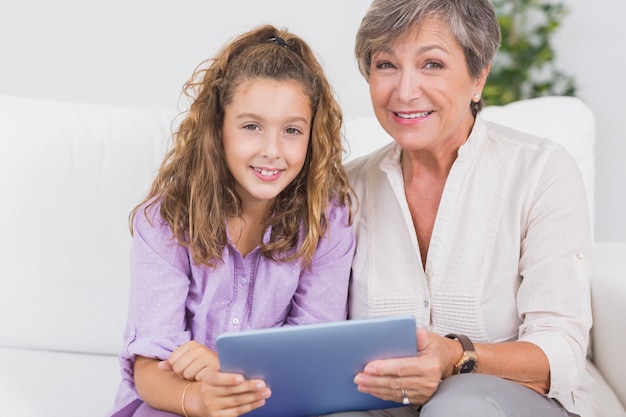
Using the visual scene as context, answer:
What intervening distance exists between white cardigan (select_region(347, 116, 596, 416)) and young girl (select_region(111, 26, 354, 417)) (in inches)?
3.7

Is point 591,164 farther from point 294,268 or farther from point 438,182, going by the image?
point 294,268

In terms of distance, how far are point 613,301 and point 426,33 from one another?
744 millimetres

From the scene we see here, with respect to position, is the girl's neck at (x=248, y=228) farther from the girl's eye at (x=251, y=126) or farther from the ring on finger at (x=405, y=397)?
the ring on finger at (x=405, y=397)

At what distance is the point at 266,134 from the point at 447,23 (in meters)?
0.41

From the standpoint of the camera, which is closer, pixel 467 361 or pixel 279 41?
pixel 467 361

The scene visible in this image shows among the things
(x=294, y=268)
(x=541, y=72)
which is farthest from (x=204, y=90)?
(x=541, y=72)

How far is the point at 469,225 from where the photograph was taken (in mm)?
1728

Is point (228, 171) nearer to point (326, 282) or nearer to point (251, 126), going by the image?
point (251, 126)

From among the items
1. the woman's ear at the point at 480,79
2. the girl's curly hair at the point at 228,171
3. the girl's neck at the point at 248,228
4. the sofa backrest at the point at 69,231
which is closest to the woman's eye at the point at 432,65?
the woman's ear at the point at 480,79

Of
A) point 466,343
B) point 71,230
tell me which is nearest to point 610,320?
point 466,343

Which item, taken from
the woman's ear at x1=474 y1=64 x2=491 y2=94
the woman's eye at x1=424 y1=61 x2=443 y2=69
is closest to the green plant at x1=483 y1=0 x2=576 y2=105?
the woman's ear at x1=474 y1=64 x2=491 y2=94

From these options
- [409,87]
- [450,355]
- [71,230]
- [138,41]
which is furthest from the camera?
[138,41]

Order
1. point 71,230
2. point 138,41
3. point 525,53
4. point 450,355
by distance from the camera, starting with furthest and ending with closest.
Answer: point 525,53, point 138,41, point 71,230, point 450,355

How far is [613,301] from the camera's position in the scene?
191cm
